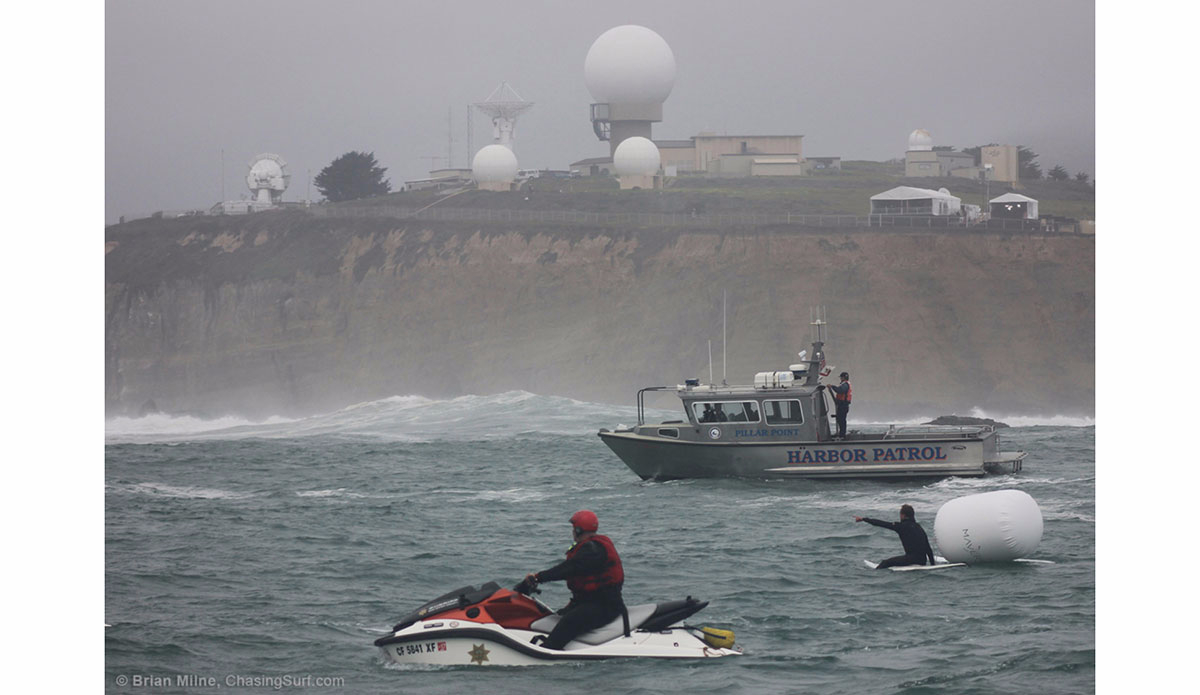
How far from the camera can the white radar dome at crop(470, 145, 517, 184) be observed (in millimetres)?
53375

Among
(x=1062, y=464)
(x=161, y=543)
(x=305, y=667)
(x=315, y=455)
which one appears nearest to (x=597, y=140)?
(x=315, y=455)

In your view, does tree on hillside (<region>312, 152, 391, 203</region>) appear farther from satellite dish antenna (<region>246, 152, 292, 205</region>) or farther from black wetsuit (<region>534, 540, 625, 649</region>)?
black wetsuit (<region>534, 540, 625, 649</region>)

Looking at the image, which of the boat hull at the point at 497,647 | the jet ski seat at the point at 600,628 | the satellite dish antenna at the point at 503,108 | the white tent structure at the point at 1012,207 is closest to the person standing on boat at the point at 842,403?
the boat hull at the point at 497,647

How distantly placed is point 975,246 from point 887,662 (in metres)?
37.2

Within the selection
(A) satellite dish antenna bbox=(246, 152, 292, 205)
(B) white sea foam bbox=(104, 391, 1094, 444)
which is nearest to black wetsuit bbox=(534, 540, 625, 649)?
(B) white sea foam bbox=(104, 391, 1094, 444)

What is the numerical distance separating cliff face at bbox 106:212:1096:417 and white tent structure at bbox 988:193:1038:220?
1886 mm

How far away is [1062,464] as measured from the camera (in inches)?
866

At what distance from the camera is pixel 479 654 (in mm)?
10281

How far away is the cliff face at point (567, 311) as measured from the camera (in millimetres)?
41375

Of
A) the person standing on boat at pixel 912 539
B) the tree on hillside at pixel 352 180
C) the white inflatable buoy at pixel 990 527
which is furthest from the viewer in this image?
the tree on hillside at pixel 352 180

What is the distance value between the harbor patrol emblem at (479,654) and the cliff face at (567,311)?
2951 centimetres

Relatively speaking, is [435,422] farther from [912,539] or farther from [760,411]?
[912,539]

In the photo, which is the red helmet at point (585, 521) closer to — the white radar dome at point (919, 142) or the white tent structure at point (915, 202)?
the white tent structure at point (915, 202)

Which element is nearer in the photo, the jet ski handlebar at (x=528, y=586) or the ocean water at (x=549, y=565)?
the jet ski handlebar at (x=528, y=586)
